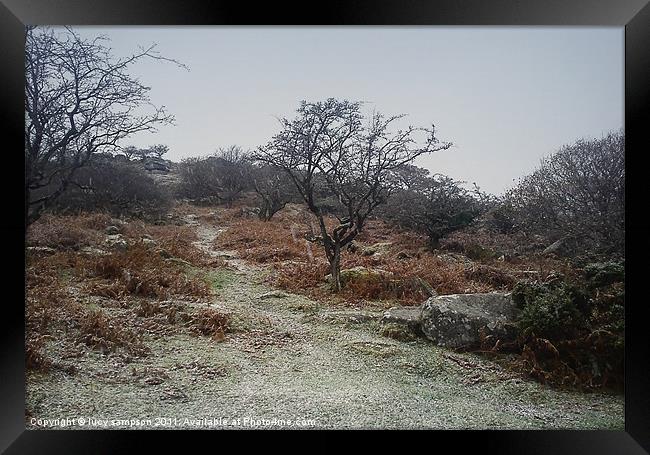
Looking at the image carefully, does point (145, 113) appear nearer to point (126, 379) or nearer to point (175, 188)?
point (175, 188)

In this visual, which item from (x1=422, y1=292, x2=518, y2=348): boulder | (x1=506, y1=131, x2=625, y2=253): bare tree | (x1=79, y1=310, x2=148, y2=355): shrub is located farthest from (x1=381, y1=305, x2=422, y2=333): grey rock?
(x1=79, y1=310, x2=148, y2=355): shrub

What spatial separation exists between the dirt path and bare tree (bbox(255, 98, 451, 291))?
0.74 meters

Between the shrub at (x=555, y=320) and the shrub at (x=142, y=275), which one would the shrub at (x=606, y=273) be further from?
the shrub at (x=142, y=275)

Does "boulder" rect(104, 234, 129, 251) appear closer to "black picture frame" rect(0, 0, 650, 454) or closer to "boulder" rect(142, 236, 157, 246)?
"boulder" rect(142, 236, 157, 246)

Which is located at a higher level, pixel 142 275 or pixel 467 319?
pixel 142 275

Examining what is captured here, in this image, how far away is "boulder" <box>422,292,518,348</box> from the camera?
109 inches

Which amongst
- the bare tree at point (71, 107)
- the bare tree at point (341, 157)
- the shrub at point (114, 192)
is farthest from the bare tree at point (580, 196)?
the bare tree at point (71, 107)

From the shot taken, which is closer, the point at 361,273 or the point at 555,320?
the point at 555,320

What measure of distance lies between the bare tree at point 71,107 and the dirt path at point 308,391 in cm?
136
